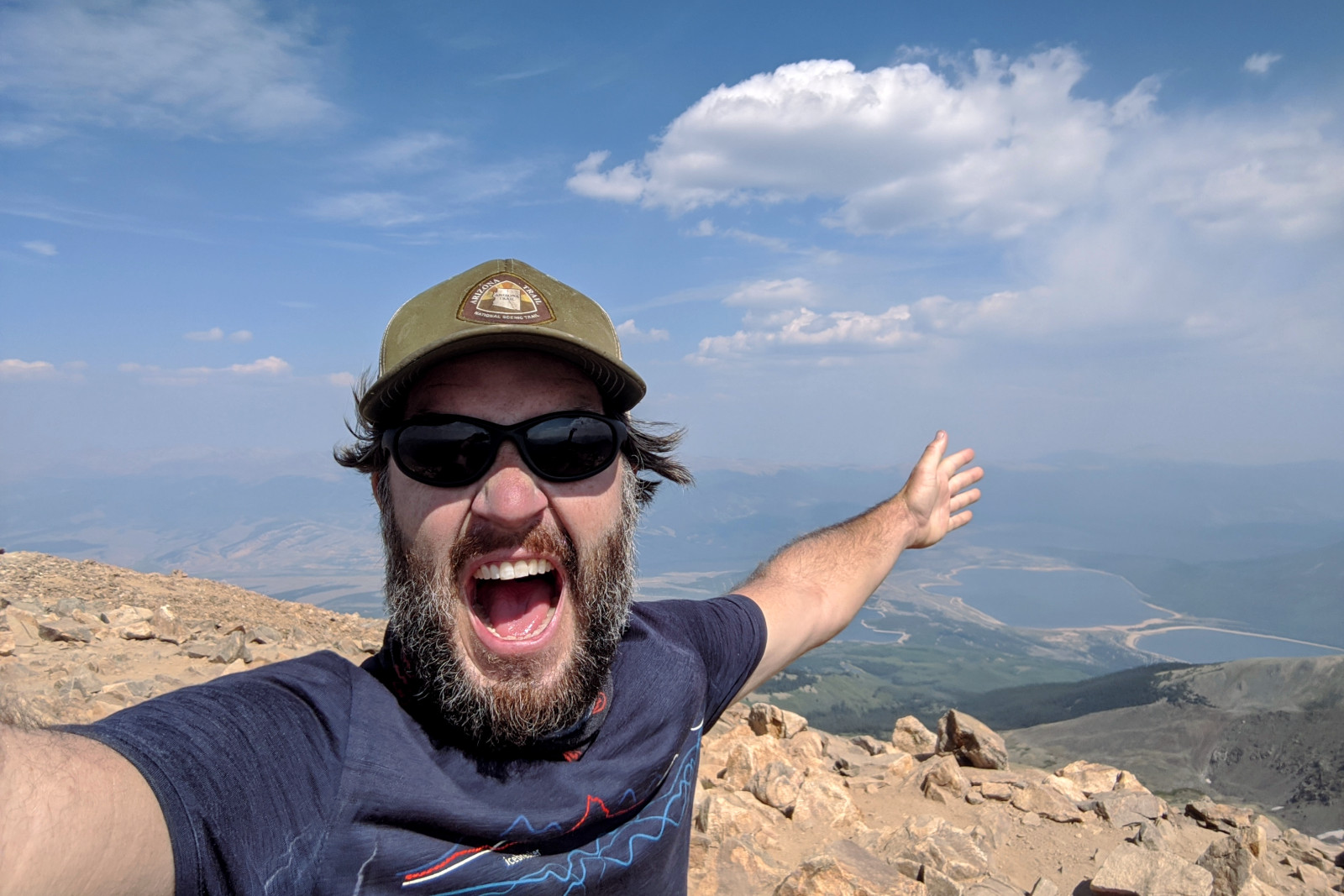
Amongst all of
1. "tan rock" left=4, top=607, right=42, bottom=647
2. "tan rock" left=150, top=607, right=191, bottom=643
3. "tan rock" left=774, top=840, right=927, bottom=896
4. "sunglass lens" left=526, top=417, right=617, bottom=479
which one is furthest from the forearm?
"tan rock" left=4, top=607, right=42, bottom=647

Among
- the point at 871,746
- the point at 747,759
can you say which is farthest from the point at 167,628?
the point at 871,746

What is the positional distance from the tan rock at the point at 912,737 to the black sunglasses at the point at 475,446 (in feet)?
34.3

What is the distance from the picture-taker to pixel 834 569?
15.7ft

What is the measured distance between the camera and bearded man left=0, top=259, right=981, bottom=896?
65.2 inches

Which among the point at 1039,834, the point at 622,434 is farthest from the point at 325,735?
the point at 1039,834

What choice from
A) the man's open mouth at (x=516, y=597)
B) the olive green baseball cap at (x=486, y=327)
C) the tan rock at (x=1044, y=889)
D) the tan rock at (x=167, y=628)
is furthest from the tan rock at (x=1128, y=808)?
the tan rock at (x=167, y=628)

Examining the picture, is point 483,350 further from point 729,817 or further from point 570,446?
point 729,817

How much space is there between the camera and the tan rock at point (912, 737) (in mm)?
11422

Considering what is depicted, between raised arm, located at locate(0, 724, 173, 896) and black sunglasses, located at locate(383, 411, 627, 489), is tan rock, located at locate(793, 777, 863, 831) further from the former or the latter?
raised arm, located at locate(0, 724, 173, 896)

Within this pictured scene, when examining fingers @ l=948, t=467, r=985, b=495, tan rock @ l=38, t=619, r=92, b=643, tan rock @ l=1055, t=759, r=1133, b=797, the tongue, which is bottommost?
tan rock @ l=1055, t=759, r=1133, b=797

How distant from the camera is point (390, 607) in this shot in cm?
261

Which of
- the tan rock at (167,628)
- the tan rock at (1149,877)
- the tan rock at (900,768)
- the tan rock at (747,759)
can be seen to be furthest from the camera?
the tan rock at (167,628)

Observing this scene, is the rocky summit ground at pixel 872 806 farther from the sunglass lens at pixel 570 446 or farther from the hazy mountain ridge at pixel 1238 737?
the hazy mountain ridge at pixel 1238 737

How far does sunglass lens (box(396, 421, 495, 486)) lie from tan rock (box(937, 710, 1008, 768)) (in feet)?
31.0
